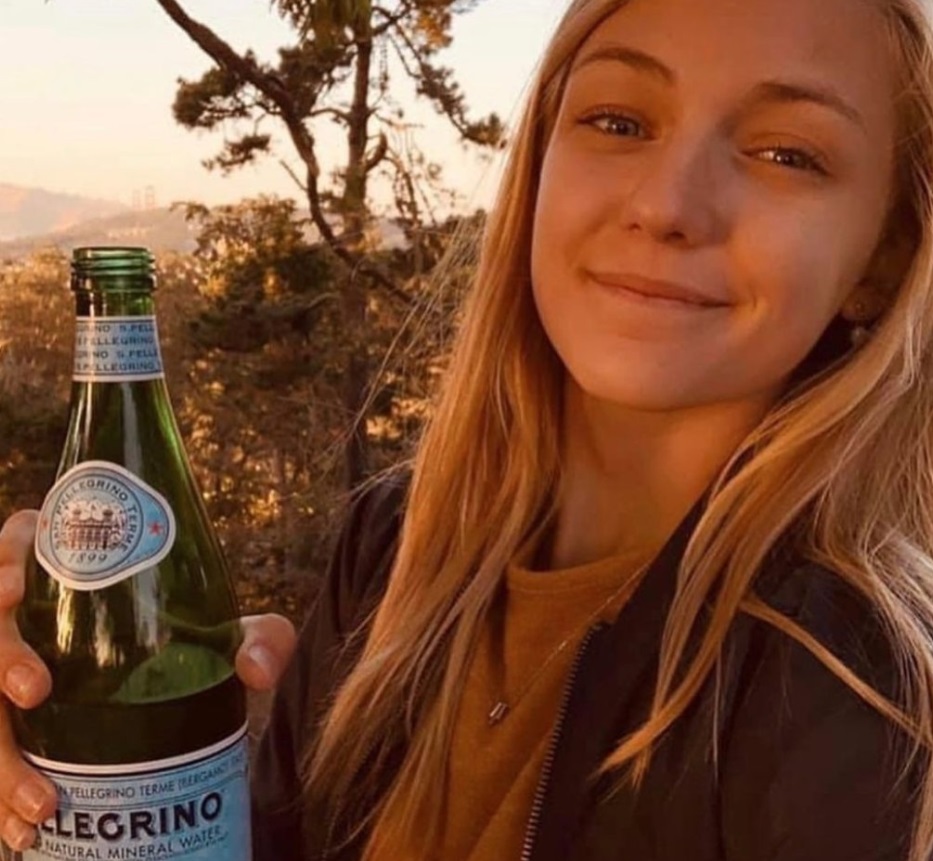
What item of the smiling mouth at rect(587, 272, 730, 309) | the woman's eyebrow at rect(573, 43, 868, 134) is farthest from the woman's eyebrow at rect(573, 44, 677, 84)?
the smiling mouth at rect(587, 272, 730, 309)

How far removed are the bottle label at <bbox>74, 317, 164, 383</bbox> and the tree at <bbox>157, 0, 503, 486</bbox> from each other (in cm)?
95

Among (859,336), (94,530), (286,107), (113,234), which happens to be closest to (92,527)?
(94,530)

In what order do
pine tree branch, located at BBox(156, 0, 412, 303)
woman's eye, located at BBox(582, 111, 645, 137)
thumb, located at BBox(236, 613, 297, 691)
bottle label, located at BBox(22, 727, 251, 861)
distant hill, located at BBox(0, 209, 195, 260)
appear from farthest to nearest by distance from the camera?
1. pine tree branch, located at BBox(156, 0, 412, 303)
2. distant hill, located at BBox(0, 209, 195, 260)
3. woman's eye, located at BBox(582, 111, 645, 137)
4. thumb, located at BBox(236, 613, 297, 691)
5. bottle label, located at BBox(22, 727, 251, 861)

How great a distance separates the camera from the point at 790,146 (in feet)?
2.43

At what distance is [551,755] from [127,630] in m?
0.27

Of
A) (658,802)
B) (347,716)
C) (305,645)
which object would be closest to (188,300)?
(305,645)

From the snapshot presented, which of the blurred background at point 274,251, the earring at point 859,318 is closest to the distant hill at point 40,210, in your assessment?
the blurred background at point 274,251

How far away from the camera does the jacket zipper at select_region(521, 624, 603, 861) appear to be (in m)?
0.68

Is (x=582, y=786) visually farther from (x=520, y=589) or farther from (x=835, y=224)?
(x=835, y=224)

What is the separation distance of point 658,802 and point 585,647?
11 cm

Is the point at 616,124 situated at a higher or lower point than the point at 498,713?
higher

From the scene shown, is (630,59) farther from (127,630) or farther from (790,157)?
(127,630)

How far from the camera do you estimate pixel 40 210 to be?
57.4 inches

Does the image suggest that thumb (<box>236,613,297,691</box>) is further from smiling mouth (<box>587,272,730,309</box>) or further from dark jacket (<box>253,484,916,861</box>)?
smiling mouth (<box>587,272,730,309</box>)
